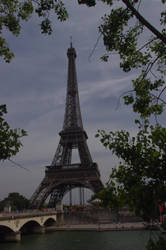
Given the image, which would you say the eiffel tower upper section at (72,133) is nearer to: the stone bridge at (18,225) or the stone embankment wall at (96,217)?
the stone embankment wall at (96,217)

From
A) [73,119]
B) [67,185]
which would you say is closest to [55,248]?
[67,185]

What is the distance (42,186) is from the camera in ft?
176

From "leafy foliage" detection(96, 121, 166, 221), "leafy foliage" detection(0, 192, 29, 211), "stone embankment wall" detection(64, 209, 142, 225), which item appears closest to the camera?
"leafy foliage" detection(96, 121, 166, 221)

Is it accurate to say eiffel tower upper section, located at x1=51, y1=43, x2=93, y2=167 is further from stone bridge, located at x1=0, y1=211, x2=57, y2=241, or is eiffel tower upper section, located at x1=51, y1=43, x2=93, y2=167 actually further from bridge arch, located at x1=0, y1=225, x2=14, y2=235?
bridge arch, located at x1=0, y1=225, x2=14, y2=235

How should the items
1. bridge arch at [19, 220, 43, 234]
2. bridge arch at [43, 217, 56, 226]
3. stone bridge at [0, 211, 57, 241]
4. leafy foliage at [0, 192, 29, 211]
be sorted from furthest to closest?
leafy foliage at [0, 192, 29, 211] < bridge arch at [43, 217, 56, 226] < bridge arch at [19, 220, 43, 234] < stone bridge at [0, 211, 57, 241]

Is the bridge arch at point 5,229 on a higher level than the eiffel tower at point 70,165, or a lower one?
lower

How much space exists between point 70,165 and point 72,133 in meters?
8.22

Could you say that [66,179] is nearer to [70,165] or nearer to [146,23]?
[70,165]

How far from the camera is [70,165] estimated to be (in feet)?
185

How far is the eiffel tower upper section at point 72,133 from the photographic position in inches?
2292

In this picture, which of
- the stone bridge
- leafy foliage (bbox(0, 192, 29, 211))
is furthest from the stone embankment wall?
leafy foliage (bbox(0, 192, 29, 211))

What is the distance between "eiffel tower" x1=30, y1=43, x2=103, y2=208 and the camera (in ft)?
174

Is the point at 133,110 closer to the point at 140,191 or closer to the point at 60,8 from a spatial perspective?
the point at 140,191

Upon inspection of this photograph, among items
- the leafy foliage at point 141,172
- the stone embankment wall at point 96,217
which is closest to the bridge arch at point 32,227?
the stone embankment wall at point 96,217
